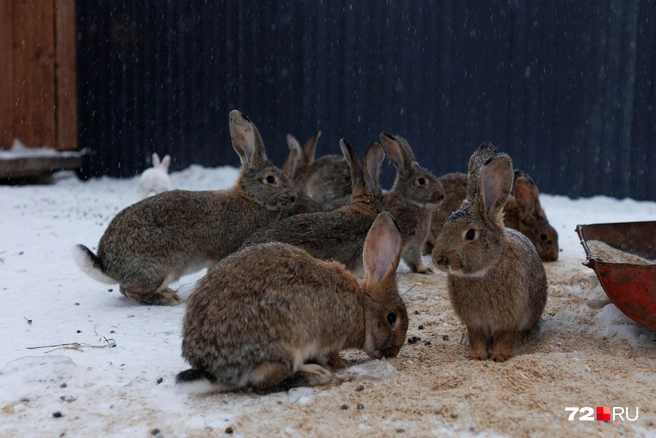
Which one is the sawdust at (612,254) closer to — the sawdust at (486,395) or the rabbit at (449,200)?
the sawdust at (486,395)

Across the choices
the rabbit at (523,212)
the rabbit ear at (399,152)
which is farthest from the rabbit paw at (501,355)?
the rabbit at (523,212)

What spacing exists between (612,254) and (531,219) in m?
2.26

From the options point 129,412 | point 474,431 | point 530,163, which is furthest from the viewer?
point 530,163

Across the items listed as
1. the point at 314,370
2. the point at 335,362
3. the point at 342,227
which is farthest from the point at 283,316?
the point at 342,227

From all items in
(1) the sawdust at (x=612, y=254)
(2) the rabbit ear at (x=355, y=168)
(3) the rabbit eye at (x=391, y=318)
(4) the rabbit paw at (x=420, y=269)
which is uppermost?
(2) the rabbit ear at (x=355, y=168)

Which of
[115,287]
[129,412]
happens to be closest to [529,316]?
[129,412]

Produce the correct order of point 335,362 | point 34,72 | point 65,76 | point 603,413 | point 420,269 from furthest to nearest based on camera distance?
point 65,76, point 34,72, point 420,269, point 335,362, point 603,413

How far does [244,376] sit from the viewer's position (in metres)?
3.33

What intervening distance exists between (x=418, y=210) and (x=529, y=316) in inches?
97.8

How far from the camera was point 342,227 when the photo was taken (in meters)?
5.41

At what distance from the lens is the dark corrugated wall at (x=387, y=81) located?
9.95 metres

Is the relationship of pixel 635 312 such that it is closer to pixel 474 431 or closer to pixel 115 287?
pixel 474 431

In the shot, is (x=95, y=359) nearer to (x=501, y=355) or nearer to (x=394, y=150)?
(x=501, y=355)

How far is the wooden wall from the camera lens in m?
10.7
